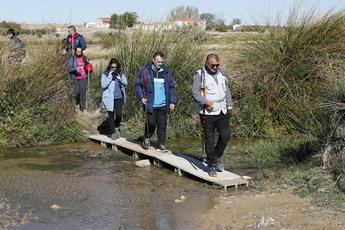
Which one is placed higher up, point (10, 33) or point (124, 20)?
point (124, 20)

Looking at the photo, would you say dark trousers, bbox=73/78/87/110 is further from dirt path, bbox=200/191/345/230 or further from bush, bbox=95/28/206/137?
dirt path, bbox=200/191/345/230

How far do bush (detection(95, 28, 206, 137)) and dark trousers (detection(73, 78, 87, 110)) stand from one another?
96 cm

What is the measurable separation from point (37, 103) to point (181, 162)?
421 centimetres

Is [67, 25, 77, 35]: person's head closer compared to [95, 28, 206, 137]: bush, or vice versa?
[95, 28, 206, 137]: bush

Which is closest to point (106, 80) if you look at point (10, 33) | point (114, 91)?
point (114, 91)

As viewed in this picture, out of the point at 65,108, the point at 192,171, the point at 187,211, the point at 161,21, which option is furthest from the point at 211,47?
the point at 187,211

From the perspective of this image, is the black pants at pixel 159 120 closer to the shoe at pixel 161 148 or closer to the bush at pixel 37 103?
the shoe at pixel 161 148

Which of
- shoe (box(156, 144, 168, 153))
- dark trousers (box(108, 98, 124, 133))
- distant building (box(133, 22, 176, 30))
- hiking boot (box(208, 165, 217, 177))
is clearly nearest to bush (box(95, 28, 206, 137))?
distant building (box(133, 22, 176, 30))

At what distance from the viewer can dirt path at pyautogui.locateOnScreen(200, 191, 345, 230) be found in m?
6.27

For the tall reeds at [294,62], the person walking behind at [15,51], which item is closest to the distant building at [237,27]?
the tall reeds at [294,62]

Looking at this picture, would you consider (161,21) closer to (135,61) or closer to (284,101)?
(135,61)

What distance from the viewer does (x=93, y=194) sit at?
25.8 feet

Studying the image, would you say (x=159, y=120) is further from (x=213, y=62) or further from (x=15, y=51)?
(x=15, y=51)

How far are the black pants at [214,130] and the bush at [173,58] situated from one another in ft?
A: 11.8
